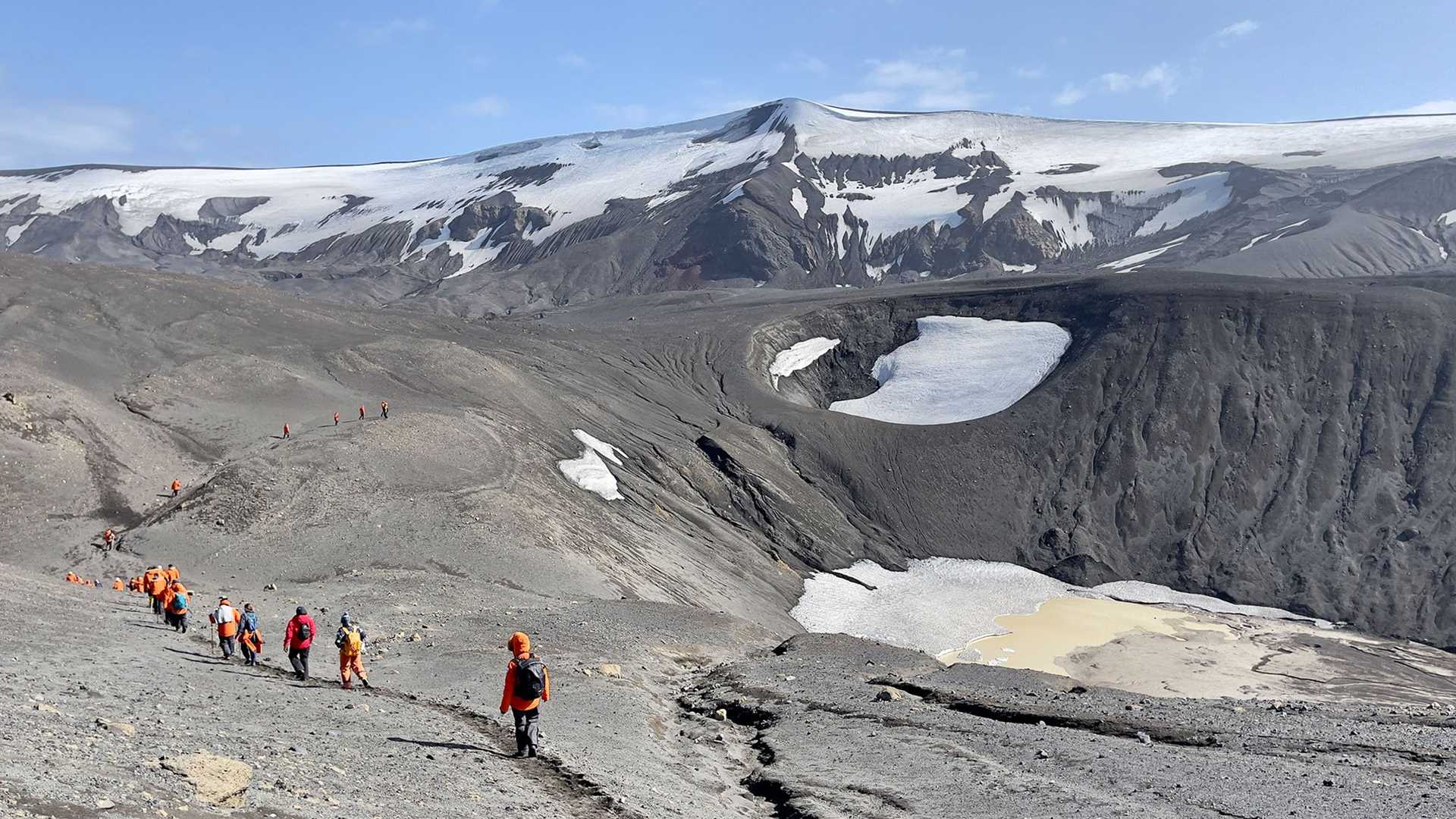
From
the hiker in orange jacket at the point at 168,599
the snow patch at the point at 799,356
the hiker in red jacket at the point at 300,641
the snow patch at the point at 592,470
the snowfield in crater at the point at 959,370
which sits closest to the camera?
the hiker in red jacket at the point at 300,641

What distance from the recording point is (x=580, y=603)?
30125 mm

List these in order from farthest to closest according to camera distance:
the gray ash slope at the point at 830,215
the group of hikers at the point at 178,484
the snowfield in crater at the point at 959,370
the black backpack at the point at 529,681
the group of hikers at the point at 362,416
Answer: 1. the gray ash slope at the point at 830,215
2. the snowfield in crater at the point at 959,370
3. the group of hikers at the point at 362,416
4. the group of hikers at the point at 178,484
5. the black backpack at the point at 529,681

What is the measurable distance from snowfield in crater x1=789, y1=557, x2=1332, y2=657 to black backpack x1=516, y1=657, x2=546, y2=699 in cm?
2961

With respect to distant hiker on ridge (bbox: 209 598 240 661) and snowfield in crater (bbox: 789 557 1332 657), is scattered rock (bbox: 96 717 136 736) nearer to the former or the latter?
distant hiker on ridge (bbox: 209 598 240 661)

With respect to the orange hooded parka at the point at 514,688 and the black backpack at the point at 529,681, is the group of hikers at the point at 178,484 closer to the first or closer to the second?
the orange hooded parka at the point at 514,688

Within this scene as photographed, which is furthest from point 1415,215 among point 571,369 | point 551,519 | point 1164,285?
point 551,519

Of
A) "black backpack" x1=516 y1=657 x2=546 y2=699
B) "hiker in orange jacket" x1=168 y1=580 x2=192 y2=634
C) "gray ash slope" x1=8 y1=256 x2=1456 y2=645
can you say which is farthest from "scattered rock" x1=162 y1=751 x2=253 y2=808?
"gray ash slope" x1=8 y1=256 x2=1456 y2=645

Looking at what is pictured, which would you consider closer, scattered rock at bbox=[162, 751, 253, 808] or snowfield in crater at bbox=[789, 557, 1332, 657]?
scattered rock at bbox=[162, 751, 253, 808]

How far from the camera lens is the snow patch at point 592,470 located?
148 ft

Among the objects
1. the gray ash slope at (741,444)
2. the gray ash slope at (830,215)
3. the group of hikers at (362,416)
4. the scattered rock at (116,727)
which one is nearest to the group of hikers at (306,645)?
the scattered rock at (116,727)

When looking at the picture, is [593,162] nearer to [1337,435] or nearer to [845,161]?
[845,161]

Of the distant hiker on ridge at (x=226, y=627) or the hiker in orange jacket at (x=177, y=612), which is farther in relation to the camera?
the hiker in orange jacket at (x=177, y=612)

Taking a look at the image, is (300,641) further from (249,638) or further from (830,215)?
(830,215)

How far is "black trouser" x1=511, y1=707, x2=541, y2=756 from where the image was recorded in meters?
13.0
